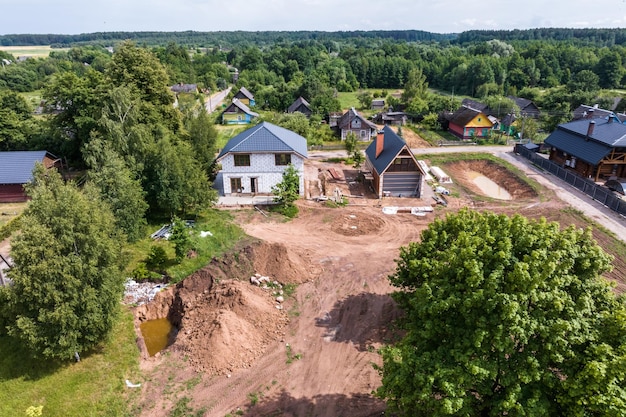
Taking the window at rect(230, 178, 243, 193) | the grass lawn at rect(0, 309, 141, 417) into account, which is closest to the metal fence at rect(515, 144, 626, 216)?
the window at rect(230, 178, 243, 193)

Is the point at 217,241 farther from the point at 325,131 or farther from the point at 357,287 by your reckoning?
the point at 325,131

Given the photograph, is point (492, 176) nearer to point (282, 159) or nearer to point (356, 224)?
point (356, 224)

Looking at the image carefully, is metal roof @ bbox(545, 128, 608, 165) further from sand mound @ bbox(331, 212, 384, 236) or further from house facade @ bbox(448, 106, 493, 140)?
sand mound @ bbox(331, 212, 384, 236)

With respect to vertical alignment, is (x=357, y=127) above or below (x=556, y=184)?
above

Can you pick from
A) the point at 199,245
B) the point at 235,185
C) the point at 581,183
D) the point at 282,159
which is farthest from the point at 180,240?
the point at 581,183

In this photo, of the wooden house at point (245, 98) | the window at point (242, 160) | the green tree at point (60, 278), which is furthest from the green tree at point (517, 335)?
the wooden house at point (245, 98)

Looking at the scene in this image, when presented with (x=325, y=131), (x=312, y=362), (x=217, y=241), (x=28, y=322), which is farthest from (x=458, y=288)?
(x=325, y=131)

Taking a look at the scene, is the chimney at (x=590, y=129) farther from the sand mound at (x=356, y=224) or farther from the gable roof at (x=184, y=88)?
the gable roof at (x=184, y=88)
